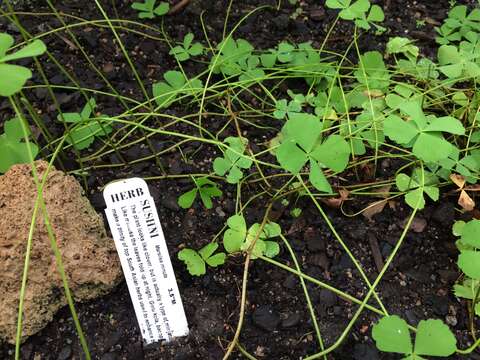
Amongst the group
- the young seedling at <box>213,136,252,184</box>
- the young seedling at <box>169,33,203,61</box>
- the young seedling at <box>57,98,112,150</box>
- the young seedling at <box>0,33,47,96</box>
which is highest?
the young seedling at <box>0,33,47,96</box>

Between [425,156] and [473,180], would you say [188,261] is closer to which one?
[425,156]

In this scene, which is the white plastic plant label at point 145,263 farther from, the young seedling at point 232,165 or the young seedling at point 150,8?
the young seedling at point 150,8

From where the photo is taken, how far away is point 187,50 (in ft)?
5.54

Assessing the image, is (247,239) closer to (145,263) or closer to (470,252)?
(145,263)

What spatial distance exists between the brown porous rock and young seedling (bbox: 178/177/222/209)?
21 cm

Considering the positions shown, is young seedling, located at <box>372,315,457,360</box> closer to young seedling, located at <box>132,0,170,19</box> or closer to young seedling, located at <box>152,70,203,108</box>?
young seedling, located at <box>152,70,203,108</box>

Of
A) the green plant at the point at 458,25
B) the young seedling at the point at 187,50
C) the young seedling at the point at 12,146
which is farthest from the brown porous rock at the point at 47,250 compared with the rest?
the green plant at the point at 458,25

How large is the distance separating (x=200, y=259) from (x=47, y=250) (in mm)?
352

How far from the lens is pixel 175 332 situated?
1.20 meters

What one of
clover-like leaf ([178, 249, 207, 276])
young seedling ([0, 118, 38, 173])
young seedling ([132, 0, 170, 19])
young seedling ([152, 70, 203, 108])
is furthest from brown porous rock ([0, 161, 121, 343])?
young seedling ([132, 0, 170, 19])

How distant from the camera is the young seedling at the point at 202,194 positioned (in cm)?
134

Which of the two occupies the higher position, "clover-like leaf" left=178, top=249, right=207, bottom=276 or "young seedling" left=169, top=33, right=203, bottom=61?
"young seedling" left=169, top=33, right=203, bottom=61

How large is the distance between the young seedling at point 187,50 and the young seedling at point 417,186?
749 mm

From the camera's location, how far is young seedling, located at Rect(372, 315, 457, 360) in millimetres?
1016
